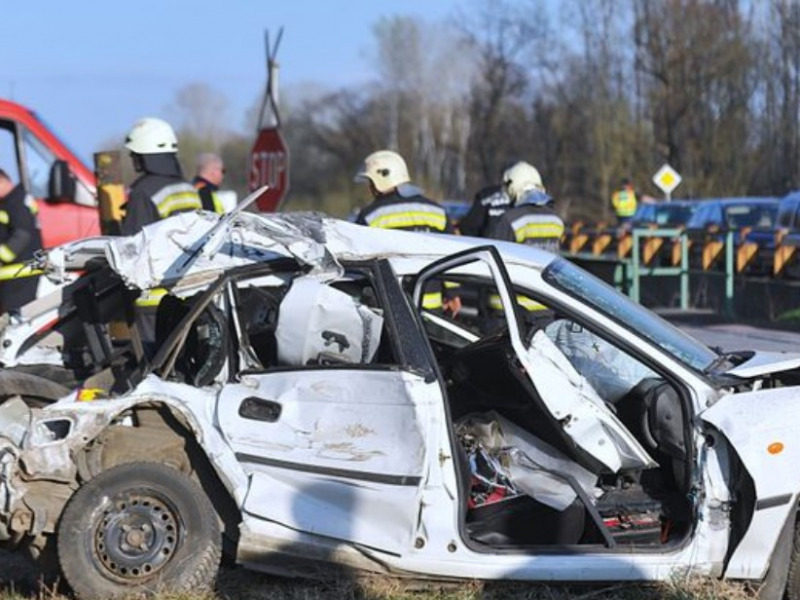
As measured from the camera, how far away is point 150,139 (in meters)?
8.07

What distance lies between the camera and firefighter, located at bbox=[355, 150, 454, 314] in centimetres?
782

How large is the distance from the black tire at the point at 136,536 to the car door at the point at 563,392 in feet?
4.40

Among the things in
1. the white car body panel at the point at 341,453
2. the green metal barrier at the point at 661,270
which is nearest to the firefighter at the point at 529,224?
the white car body panel at the point at 341,453

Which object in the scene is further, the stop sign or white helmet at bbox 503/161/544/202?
the stop sign

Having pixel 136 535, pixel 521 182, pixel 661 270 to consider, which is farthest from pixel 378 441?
pixel 661 270

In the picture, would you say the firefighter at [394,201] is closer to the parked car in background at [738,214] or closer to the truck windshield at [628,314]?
the truck windshield at [628,314]

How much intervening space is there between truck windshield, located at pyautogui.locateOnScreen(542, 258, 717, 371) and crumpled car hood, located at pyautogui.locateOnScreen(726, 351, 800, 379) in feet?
0.43

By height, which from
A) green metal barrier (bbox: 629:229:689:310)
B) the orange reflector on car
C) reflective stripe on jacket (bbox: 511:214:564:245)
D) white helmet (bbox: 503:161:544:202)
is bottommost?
green metal barrier (bbox: 629:229:689:310)

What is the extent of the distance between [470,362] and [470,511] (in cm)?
77

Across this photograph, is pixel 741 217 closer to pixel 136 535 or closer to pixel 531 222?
pixel 531 222

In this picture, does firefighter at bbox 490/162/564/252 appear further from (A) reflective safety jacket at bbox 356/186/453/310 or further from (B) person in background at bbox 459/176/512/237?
(B) person in background at bbox 459/176/512/237

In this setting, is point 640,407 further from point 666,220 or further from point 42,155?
point 666,220

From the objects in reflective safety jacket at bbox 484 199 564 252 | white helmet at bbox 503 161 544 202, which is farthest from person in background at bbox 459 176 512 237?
reflective safety jacket at bbox 484 199 564 252

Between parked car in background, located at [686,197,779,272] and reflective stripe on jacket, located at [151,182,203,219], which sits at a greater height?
reflective stripe on jacket, located at [151,182,203,219]
